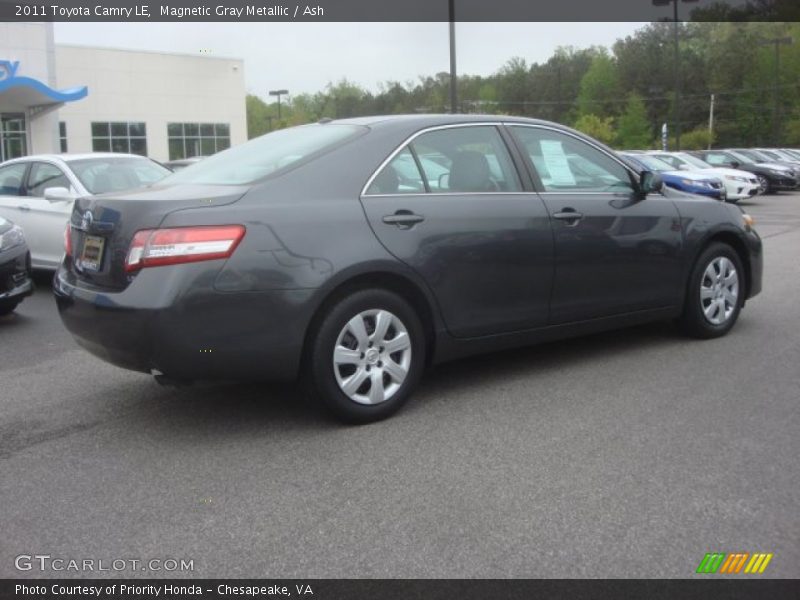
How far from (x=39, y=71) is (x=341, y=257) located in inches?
1362

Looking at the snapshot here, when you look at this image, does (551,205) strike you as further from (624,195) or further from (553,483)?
(553,483)

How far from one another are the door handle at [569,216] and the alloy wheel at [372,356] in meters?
1.34

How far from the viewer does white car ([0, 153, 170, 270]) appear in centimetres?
895

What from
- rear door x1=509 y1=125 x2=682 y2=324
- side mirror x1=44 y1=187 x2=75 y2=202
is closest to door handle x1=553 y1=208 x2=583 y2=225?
rear door x1=509 y1=125 x2=682 y2=324

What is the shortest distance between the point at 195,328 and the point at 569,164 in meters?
2.75

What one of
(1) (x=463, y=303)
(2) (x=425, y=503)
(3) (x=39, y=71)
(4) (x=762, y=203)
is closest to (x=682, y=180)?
(4) (x=762, y=203)

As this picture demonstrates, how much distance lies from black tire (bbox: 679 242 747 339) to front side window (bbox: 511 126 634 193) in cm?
86

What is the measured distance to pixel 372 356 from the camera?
447cm

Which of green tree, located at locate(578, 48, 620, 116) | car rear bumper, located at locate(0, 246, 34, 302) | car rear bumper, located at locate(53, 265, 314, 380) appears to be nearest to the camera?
car rear bumper, located at locate(53, 265, 314, 380)

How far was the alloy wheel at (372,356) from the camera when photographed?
438 centimetres

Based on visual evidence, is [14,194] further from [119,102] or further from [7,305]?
[119,102]

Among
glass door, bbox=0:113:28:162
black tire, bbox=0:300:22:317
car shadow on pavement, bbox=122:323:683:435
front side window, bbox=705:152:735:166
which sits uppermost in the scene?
glass door, bbox=0:113:28:162

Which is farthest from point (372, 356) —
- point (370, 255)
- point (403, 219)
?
point (403, 219)
